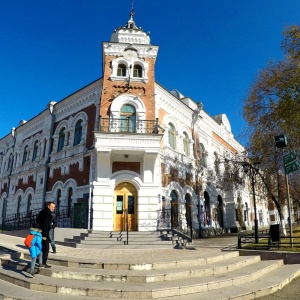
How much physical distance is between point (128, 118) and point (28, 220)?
435 inches

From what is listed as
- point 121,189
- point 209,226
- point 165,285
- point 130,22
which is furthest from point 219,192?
point 165,285

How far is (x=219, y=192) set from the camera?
24406 mm

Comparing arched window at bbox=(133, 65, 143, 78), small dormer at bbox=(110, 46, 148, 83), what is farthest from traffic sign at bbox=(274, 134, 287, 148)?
arched window at bbox=(133, 65, 143, 78)

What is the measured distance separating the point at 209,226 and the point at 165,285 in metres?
16.2

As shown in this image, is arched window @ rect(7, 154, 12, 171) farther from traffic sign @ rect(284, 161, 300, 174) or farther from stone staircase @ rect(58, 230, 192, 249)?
traffic sign @ rect(284, 161, 300, 174)

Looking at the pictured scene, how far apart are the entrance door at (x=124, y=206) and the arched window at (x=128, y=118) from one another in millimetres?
3466

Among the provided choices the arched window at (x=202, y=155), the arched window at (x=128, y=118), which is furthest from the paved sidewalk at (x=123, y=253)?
the arched window at (x=202, y=155)

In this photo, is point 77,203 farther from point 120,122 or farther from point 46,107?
point 46,107

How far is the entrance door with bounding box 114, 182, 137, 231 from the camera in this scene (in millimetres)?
15507

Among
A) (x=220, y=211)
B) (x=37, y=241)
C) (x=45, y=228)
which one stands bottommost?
(x=37, y=241)

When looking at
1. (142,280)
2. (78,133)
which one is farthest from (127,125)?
(142,280)

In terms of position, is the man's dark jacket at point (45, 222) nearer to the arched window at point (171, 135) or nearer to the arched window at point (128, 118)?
the arched window at point (128, 118)

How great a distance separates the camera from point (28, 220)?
2025cm

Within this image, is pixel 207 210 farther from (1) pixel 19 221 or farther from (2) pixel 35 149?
(2) pixel 35 149
